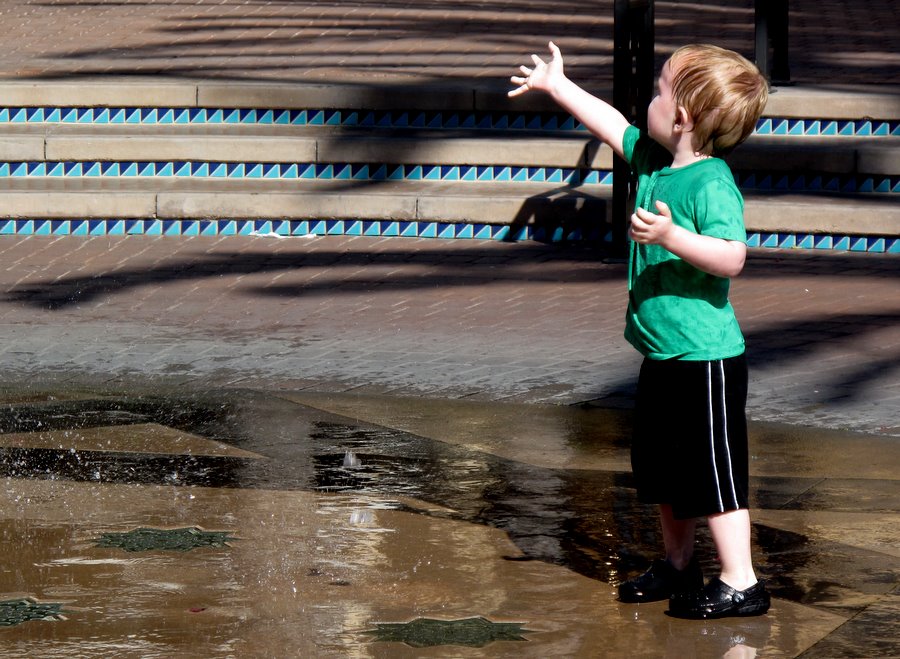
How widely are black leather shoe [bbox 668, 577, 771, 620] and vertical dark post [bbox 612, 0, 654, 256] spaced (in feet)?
18.5

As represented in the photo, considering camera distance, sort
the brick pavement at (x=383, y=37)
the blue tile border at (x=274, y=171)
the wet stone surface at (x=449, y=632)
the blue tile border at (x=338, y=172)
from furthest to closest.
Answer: the brick pavement at (x=383, y=37) < the blue tile border at (x=274, y=171) < the blue tile border at (x=338, y=172) < the wet stone surface at (x=449, y=632)

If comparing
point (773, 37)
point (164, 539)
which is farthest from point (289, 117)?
point (164, 539)

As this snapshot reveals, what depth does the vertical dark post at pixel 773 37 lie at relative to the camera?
11258mm

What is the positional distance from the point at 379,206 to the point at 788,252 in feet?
9.01

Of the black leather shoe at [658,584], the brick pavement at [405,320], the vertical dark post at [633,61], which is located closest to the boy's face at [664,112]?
the black leather shoe at [658,584]

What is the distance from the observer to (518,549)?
4414 millimetres

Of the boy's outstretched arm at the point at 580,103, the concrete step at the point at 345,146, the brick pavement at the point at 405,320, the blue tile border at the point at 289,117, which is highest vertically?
the boy's outstretched arm at the point at 580,103

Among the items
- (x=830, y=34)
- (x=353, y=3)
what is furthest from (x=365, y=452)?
(x=353, y=3)

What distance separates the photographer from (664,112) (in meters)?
3.79

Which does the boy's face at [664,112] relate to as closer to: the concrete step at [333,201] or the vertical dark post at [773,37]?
the concrete step at [333,201]

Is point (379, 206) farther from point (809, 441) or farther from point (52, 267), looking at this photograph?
point (809, 441)

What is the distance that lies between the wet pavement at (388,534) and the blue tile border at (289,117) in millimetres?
5518

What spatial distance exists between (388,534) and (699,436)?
3.72ft

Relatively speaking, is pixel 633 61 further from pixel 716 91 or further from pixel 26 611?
pixel 26 611
